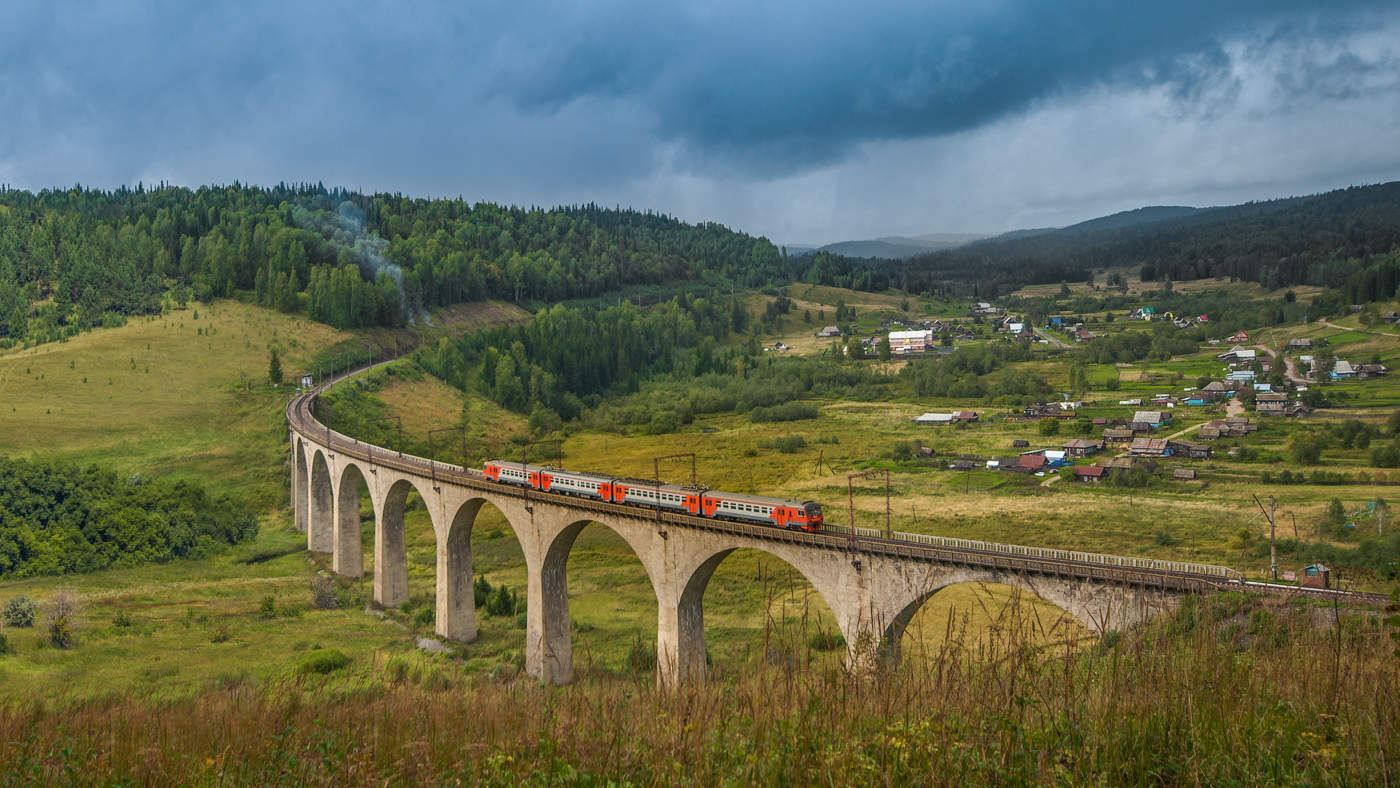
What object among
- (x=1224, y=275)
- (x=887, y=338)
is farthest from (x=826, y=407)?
(x=1224, y=275)

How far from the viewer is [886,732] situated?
5.54m

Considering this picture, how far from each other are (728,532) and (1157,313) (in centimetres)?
15608

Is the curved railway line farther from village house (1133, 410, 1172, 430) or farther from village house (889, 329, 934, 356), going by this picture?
village house (889, 329, 934, 356)

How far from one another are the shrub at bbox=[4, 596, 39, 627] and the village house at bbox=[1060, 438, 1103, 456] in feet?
235

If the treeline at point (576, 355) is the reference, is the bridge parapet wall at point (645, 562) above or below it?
below

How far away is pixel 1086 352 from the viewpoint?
431 ft

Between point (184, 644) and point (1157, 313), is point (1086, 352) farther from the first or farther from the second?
point (184, 644)

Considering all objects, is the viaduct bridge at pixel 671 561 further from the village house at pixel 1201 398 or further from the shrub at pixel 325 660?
the village house at pixel 1201 398

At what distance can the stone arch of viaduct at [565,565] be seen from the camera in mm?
26375

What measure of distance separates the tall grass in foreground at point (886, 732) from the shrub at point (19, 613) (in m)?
42.0

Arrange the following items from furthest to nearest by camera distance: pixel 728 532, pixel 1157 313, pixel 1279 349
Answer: pixel 1157 313 < pixel 1279 349 < pixel 728 532

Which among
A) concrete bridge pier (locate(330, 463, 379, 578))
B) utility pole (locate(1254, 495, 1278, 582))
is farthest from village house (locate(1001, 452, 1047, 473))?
concrete bridge pier (locate(330, 463, 379, 578))

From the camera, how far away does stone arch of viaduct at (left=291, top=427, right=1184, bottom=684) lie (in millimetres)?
26375

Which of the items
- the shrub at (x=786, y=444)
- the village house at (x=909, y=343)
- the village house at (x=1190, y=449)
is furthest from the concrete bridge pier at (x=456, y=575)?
the village house at (x=909, y=343)
